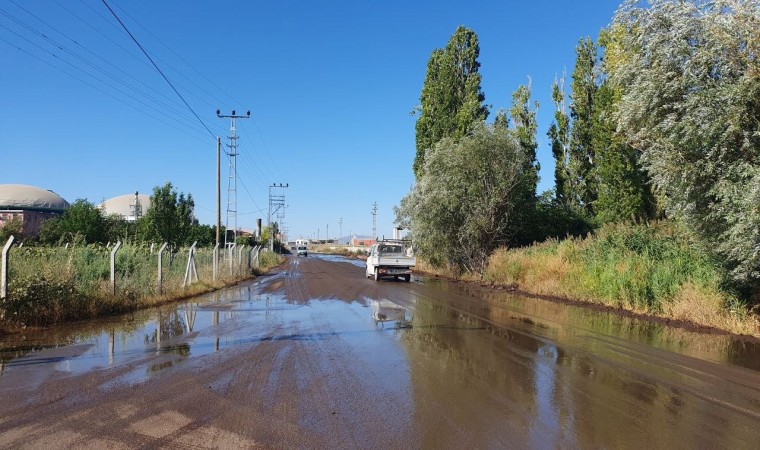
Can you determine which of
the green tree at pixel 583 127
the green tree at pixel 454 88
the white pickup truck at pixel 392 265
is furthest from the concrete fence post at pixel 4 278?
the green tree at pixel 583 127

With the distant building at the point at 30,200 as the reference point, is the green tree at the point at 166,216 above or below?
below

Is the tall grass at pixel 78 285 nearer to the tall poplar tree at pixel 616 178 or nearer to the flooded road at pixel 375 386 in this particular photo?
the flooded road at pixel 375 386

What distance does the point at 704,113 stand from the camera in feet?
34.7

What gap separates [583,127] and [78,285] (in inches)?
1208

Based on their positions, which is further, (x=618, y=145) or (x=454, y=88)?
(x=454, y=88)

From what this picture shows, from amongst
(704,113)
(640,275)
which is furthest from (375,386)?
(640,275)

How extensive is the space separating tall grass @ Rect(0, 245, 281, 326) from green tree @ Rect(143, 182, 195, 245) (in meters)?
6.47

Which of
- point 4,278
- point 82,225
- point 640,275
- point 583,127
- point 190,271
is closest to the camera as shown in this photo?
point 4,278

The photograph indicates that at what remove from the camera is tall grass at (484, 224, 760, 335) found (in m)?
12.7

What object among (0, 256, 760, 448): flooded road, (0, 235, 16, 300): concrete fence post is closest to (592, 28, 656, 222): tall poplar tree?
(0, 256, 760, 448): flooded road

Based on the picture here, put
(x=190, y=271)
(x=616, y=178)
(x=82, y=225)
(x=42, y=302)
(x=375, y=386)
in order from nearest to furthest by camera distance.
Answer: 1. (x=375, y=386)
2. (x=42, y=302)
3. (x=190, y=271)
4. (x=616, y=178)
5. (x=82, y=225)

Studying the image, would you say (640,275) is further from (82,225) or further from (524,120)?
(82,225)

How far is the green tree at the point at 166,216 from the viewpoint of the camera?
2678 cm

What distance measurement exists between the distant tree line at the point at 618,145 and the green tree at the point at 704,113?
3 centimetres
